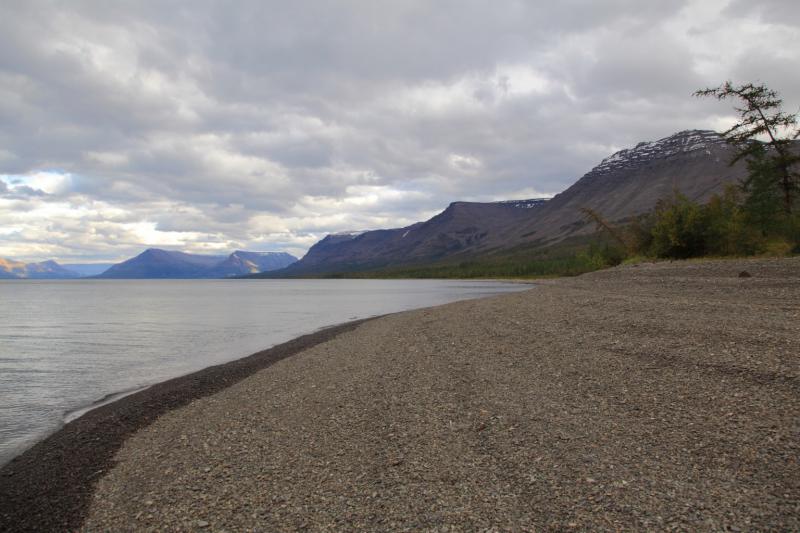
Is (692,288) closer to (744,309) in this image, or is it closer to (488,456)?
(744,309)

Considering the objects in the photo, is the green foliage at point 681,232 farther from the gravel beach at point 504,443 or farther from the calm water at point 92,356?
the calm water at point 92,356

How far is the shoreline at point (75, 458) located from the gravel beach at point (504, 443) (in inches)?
16.4

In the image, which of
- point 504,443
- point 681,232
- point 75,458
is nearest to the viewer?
point 504,443

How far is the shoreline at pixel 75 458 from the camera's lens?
9.32m

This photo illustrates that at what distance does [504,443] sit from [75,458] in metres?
10.9

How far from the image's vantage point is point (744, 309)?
21.1 m

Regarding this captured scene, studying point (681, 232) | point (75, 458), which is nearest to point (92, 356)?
point (75, 458)

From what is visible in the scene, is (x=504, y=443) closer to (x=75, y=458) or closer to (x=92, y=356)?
(x=75, y=458)

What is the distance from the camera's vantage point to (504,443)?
33.2 feet

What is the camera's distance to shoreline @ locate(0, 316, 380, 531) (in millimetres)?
9320

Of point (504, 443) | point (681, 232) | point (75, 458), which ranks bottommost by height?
point (75, 458)

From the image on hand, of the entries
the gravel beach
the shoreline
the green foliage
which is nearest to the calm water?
the shoreline

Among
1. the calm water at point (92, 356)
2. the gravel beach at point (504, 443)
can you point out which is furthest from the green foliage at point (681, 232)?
the calm water at point (92, 356)

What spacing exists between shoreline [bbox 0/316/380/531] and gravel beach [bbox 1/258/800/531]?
1.37 ft
